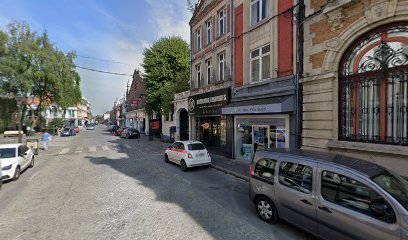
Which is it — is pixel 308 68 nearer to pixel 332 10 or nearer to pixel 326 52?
pixel 326 52

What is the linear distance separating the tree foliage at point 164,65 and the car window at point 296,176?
1706 centimetres

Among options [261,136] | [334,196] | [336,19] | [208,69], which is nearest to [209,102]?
[208,69]

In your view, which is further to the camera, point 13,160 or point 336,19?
point 13,160

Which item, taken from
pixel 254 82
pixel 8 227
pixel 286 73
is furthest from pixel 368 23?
pixel 8 227

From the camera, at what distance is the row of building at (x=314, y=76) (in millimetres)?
6000

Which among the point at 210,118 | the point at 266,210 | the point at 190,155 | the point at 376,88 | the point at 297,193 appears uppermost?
the point at 376,88

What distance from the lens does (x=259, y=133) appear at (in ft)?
35.6

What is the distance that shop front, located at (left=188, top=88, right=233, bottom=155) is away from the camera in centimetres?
1312

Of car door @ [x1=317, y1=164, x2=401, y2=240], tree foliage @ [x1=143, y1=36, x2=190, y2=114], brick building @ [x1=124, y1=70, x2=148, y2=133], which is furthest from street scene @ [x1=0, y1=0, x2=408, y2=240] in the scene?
brick building @ [x1=124, y1=70, x2=148, y2=133]

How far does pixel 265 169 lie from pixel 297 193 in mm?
977

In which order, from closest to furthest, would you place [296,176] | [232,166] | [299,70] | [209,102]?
1. [296,176]
2. [299,70]
3. [232,166]
4. [209,102]

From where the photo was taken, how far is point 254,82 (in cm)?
1092

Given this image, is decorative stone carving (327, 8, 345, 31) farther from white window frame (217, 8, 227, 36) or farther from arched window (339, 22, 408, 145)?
white window frame (217, 8, 227, 36)

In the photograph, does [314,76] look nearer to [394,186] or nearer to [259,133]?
[259,133]
